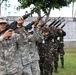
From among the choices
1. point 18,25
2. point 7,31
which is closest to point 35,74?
point 18,25

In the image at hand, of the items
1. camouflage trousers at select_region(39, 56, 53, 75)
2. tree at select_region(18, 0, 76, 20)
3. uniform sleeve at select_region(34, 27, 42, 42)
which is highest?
tree at select_region(18, 0, 76, 20)

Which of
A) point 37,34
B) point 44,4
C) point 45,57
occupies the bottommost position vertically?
point 45,57

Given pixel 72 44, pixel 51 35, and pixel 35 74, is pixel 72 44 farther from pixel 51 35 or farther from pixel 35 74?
pixel 35 74

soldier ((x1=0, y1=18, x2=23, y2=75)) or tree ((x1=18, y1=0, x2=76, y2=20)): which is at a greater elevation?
tree ((x1=18, y1=0, x2=76, y2=20))

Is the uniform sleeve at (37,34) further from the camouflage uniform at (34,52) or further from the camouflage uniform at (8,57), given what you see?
the camouflage uniform at (8,57)

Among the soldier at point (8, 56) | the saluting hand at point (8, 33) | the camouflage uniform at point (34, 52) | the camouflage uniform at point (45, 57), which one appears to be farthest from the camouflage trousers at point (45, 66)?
the saluting hand at point (8, 33)

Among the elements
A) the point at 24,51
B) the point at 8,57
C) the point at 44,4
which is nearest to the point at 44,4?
the point at 44,4

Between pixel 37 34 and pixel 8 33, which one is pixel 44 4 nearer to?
pixel 37 34

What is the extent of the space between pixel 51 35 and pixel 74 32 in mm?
21148

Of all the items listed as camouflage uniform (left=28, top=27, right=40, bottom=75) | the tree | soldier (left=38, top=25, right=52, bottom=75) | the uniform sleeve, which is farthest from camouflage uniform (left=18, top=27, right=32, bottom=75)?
the tree

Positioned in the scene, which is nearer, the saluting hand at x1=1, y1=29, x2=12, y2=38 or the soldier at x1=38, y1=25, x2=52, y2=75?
the saluting hand at x1=1, y1=29, x2=12, y2=38

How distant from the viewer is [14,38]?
779 cm

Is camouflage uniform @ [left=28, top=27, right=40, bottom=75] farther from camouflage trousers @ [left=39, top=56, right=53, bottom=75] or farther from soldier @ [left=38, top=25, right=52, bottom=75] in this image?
camouflage trousers @ [left=39, top=56, right=53, bottom=75]

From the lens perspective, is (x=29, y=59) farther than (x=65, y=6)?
No
